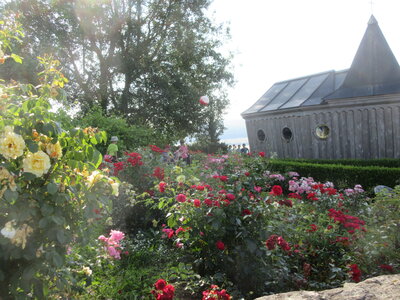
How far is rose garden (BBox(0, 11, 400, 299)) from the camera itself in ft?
6.80

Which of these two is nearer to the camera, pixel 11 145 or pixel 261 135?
pixel 11 145

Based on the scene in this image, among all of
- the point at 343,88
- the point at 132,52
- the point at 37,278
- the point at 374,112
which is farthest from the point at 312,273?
the point at 132,52

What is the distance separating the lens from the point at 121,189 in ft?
19.2

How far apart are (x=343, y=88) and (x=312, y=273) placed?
11.3 meters

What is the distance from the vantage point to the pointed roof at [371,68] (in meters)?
12.7

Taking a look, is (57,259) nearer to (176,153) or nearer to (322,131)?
(176,153)

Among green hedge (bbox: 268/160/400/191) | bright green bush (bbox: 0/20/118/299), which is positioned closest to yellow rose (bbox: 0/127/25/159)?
bright green bush (bbox: 0/20/118/299)

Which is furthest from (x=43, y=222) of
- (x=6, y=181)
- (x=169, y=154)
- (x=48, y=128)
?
(x=169, y=154)

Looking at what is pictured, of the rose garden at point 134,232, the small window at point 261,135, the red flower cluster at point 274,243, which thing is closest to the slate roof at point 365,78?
the small window at point 261,135

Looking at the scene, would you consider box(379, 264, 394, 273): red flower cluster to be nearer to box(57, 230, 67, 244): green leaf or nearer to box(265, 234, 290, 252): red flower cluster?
box(265, 234, 290, 252): red flower cluster

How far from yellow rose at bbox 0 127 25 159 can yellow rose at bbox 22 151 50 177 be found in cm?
6

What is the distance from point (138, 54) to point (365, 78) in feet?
36.0

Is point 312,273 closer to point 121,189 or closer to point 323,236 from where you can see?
point 323,236

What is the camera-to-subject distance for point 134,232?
231 inches
